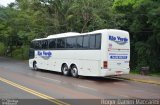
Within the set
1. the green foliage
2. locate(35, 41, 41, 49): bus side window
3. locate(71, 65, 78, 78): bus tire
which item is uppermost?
the green foliage

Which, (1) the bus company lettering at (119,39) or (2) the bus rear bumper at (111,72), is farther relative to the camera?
(1) the bus company lettering at (119,39)

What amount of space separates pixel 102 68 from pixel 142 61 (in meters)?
9.78

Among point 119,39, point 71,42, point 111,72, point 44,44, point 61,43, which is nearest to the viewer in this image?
point 111,72

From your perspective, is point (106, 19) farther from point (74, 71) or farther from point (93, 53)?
point (93, 53)

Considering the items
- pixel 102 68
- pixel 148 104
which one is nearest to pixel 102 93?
pixel 148 104

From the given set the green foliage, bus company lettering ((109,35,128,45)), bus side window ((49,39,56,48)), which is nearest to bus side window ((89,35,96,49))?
bus company lettering ((109,35,128,45))

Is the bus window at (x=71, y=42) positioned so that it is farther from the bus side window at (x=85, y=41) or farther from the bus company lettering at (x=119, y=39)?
the bus company lettering at (x=119, y=39)

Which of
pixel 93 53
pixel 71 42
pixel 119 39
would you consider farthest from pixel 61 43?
pixel 119 39

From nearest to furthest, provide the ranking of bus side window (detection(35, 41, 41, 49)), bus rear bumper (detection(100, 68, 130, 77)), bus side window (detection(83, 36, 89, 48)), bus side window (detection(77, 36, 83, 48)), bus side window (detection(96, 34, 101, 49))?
1. bus rear bumper (detection(100, 68, 130, 77))
2. bus side window (detection(96, 34, 101, 49))
3. bus side window (detection(83, 36, 89, 48))
4. bus side window (detection(77, 36, 83, 48))
5. bus side window (detection(35, 41, 41, 49))

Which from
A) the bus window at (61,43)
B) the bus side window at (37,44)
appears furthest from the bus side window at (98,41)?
the bus side window at (37,44)

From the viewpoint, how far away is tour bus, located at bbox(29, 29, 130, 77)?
2189cm

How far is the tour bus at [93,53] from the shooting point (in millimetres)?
21891

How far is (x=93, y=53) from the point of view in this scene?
2258 centimetres

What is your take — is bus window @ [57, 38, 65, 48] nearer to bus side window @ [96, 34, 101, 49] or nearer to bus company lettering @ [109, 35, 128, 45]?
bus side window @ [96, 34, 101, 49]
